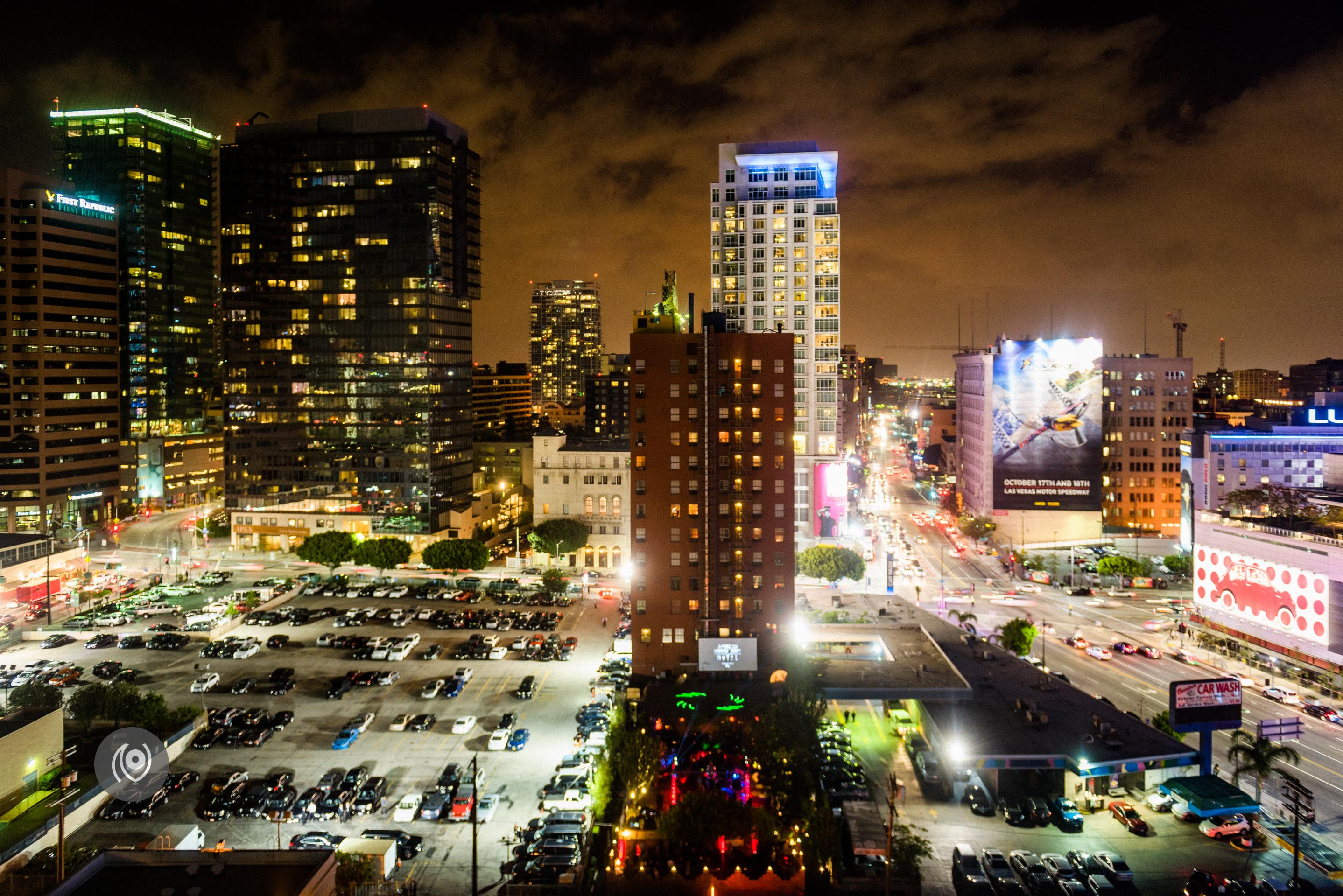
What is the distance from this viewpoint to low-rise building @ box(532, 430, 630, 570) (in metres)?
111

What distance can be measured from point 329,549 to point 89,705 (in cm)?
5193

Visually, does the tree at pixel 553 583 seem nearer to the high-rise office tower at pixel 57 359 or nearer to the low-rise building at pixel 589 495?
the low-rise building at pixel 589 495

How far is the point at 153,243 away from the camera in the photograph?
177250 millimetres

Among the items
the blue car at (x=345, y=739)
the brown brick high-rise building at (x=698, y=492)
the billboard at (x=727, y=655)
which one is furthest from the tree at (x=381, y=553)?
the billboard at (x=727, y=655)

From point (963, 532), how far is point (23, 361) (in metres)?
164

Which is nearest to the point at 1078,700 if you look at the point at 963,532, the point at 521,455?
the point at 963,532

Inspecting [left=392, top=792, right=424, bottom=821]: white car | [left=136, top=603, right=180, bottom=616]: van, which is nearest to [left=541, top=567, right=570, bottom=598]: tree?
[left=136, top=603, right=180, bottom=616]: van

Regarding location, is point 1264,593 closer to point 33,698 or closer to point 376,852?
point 376,852

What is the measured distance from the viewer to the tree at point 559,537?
106 m

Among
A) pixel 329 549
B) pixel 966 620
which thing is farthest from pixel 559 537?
pixel 966 620

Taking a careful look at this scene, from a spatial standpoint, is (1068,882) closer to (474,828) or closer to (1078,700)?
(1078,700)

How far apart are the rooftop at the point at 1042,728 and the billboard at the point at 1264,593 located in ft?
96.0

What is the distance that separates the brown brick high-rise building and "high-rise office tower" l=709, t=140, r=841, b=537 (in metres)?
49.4

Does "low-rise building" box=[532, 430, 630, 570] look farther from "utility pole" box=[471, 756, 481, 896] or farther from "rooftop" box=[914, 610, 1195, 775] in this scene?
"utility pole" box=[471, 756, 481, 896]
